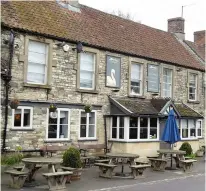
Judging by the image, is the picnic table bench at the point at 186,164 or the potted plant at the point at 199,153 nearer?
the picnic table bench at the point at 186,164

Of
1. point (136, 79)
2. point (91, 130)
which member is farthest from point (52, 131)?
point (136, 79)

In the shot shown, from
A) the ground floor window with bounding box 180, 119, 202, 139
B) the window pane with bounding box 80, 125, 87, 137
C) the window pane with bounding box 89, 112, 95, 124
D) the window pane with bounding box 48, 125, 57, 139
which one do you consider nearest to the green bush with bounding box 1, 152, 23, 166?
the window pane with bounding box 48, 125, 57, 139

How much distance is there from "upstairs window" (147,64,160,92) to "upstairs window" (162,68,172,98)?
82cm

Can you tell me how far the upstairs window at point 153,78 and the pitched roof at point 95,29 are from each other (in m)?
0.59

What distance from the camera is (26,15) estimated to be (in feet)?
52.6

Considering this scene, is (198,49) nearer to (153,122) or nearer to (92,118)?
(153,122)

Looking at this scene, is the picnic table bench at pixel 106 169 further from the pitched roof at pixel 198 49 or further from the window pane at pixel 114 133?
the pitched roof at pixel 198 49

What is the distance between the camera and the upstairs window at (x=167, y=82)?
71.0ft

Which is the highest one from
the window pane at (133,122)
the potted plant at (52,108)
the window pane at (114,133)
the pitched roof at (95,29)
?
the pitched roof at (95,29)

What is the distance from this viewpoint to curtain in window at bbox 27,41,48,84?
50.4 ft

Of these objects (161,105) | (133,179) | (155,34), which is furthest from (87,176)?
(155,34)

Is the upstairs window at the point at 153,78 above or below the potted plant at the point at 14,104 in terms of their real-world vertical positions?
above

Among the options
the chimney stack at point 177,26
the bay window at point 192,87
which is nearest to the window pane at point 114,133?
the bay window at point 192,87

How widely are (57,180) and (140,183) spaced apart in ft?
9.84
